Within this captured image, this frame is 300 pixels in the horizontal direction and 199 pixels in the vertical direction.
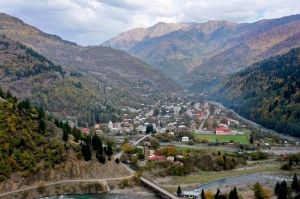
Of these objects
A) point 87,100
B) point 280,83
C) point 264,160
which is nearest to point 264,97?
point 280,83

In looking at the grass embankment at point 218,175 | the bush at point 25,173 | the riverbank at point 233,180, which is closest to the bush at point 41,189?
the bush at point 25,173

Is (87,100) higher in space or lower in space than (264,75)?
lower

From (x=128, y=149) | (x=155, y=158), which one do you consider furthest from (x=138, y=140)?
(x=155, y=158)

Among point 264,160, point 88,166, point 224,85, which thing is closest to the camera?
point 88,166

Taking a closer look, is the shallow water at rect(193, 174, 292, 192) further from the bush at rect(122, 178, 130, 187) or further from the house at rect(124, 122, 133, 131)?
the house at rect(124, 122, 133, 131)

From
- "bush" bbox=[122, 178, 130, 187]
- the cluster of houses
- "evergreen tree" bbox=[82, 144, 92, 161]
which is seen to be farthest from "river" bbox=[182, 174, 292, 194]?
"evergreen tree" bbox=[82, 144, 92, 161]

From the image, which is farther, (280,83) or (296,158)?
(280,83)

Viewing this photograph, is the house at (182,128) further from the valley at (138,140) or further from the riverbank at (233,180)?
the riverbank at (233,180)

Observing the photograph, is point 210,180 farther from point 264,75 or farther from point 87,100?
point 264,75

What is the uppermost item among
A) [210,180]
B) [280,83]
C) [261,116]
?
[280,83]
